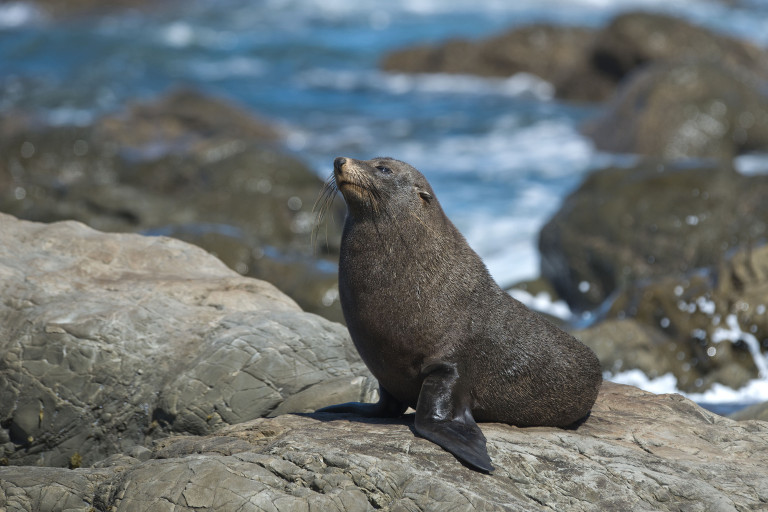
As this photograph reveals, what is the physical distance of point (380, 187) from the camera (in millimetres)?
6316

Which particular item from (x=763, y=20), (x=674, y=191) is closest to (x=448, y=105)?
(x=674, y=191)

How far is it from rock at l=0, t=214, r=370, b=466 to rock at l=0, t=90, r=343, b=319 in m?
3.99

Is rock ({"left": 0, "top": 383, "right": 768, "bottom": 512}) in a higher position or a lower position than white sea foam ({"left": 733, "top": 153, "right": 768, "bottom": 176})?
lower

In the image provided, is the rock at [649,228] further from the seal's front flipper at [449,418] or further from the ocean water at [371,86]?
the seal's front flipper at [449,418]

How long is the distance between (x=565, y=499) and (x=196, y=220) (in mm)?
10184

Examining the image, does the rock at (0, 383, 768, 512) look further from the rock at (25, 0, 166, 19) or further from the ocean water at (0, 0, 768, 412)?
the rock at (25, 0, 166, 19)

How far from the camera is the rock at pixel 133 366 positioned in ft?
22.9

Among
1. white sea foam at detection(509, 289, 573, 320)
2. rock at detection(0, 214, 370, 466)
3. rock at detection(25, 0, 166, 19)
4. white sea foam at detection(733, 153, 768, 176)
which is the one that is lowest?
rock at detection(0, 214, 370, 466)

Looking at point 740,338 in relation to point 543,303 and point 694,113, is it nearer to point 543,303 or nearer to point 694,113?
point 543,303

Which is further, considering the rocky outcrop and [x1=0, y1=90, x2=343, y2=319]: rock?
the rocky outcrop

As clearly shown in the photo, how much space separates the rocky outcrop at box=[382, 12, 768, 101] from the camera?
1105 inches

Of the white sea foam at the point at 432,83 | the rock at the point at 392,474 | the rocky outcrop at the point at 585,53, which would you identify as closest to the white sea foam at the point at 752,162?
the rocky outcrop at the point at 585,53

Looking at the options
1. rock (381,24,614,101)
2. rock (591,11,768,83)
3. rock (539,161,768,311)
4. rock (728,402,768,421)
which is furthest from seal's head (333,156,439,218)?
rock (381,24,614,101)

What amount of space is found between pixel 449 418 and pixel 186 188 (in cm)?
1231
